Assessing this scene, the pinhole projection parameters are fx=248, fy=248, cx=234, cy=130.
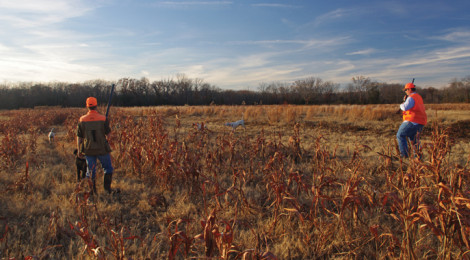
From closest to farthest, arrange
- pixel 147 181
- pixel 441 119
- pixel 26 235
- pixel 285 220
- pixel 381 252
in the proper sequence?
pixel 381 252 < pixel 26 235 < pixel 285 220 < pixel 147 181 < pixel 441 119

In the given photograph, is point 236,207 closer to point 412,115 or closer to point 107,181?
point 107,181

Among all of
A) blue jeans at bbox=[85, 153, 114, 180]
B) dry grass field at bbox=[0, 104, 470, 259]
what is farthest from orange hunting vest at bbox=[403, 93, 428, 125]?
blue jeans at bbox=[85, 153, 114, 180]

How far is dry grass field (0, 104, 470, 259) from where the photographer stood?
1.99 m

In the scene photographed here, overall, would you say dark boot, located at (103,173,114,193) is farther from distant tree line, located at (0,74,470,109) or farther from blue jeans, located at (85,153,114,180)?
distant tree line, located at (0,74,470,109)

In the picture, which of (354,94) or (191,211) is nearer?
(191,211)

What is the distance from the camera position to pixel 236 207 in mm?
2141

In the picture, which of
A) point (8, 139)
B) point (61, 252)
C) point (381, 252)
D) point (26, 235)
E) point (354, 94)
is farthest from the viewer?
point (354, 94)

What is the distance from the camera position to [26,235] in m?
2.84

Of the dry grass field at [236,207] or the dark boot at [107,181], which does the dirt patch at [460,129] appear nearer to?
the dry grass field at [236,207]

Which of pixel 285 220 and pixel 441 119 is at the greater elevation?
pixel 441 119

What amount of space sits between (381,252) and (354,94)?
4988 cm

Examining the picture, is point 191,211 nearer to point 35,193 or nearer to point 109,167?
point 109,167

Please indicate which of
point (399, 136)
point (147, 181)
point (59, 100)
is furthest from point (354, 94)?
point (59, 100)

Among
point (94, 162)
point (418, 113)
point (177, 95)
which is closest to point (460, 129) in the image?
point (418, 113)
